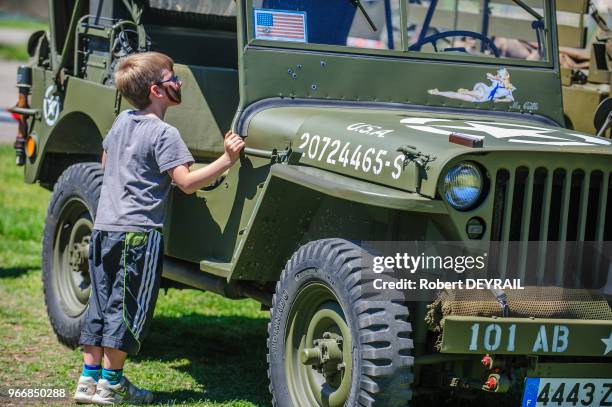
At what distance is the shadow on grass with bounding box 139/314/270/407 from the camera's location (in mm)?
5328

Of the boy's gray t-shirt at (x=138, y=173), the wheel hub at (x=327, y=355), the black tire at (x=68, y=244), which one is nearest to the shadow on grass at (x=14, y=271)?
the black tire at (x=68, y=244)

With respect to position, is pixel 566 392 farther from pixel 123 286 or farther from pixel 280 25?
pixel 280 25

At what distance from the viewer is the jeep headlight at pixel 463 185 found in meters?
3.93

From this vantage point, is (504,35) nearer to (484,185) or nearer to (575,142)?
(575,142)

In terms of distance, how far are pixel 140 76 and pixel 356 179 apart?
3.70ft

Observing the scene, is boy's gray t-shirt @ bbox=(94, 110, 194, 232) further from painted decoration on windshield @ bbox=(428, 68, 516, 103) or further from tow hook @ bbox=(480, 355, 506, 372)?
tow hook @ bbox=(480, 355, 506, 372)

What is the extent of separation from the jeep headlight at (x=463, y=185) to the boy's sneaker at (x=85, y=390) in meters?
1.96

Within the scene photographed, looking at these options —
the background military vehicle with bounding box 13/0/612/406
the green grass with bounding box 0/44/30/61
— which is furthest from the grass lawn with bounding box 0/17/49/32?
the background military vehicle with bounding box 13/0/612/406

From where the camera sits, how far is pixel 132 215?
4.78 meters

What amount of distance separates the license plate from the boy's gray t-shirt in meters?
1.73

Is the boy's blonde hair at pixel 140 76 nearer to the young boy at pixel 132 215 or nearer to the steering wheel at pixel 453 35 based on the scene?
the young boy at pixel 132 215

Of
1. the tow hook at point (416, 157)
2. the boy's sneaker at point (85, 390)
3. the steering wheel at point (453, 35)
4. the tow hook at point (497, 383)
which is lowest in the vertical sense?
the boy's sneaker at point (85, 390)

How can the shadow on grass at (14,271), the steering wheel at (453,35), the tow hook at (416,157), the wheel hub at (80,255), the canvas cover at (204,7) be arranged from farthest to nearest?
the shadow on grass at (14,271) → the canvas cover at (204,7) → the wheel hub at (80,255) → the steering wheel at (453,35) → the tow hook at (416,157)

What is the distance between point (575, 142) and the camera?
4.32 metres
